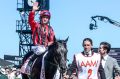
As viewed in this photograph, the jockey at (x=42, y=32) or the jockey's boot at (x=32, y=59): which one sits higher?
the jockey at (x=42, y=32)

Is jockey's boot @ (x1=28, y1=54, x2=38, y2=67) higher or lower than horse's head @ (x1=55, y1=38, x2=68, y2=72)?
lower

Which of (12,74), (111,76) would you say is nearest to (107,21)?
(12,74)

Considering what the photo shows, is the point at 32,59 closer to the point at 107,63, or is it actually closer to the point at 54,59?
the point at 54,59

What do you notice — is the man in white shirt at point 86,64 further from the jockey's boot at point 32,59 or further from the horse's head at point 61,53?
the jockey's boot at point 32,59

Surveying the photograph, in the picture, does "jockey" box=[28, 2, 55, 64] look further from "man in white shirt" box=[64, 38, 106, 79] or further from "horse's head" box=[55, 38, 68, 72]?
"man in white shirt" box=[64, 38, 106, 79]

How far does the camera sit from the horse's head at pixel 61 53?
14972mm

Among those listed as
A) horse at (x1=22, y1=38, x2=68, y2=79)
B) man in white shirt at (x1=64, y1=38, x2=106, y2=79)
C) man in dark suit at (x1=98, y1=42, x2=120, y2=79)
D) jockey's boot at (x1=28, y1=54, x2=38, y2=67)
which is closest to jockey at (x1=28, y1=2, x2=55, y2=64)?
jockey's boot at (x1=28, y1=54, x2=38, y2=67)

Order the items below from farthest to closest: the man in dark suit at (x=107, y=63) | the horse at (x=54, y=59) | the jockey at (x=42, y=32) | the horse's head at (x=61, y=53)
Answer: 1. the man in dark suit at (x=107, y=63)
2. the jockey at (x=42, y=32)
3. the horse at (x=54, y=59)
4. the horse's head at (x=61, y=53)

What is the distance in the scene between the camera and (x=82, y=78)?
15.4m

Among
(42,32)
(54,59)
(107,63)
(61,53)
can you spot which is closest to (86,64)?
(61,53)

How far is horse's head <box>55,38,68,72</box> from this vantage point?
14972mm

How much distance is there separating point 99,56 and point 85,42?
0.64m

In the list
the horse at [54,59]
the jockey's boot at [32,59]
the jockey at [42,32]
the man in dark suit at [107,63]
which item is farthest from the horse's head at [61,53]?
the man in dark suit at [107,63]

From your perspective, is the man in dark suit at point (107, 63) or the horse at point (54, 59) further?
the man in dark suit at point (107, 63)
